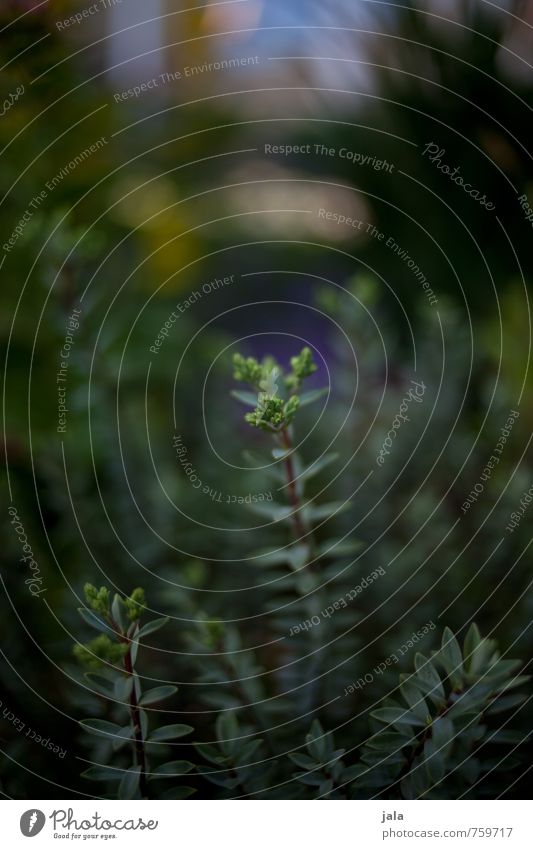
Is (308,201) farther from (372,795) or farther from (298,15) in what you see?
(372,795)

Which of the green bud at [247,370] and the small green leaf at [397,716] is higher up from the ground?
the green bud at [247,370]

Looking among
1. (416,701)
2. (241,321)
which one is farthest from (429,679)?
(241,321)

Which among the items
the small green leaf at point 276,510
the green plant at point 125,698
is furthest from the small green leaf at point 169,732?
the small green leaf at point 276,510

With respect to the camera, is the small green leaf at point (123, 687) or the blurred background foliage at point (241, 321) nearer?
the small green leaf at point (123, 687)

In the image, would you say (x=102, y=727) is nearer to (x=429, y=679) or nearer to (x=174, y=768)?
(x=174, y=768)

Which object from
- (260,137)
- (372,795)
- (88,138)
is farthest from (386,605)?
(260,137)

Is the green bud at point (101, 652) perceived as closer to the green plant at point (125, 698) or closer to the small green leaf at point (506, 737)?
the green plant at point (125, 698)

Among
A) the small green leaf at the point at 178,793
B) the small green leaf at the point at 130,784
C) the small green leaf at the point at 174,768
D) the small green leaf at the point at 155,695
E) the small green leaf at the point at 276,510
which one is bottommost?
the small green leaf at the point at 178,793

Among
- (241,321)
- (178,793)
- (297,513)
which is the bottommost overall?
(178,793)
